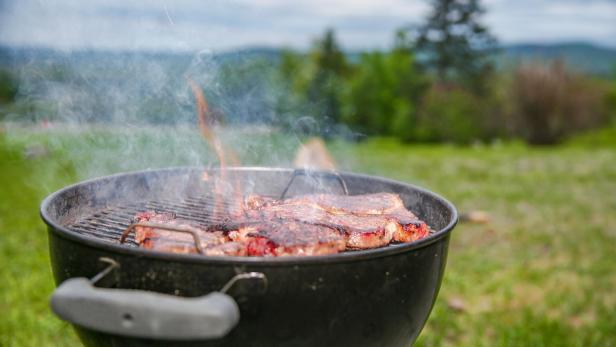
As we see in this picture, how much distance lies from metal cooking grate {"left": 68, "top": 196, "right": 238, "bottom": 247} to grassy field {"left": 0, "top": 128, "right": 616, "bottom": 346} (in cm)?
68

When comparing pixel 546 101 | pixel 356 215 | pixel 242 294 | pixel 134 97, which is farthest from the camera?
pixel 546 101

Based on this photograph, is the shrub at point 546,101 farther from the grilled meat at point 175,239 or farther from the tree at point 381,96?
the grilled meat at point 175,239

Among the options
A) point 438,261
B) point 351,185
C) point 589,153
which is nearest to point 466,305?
point 351,185

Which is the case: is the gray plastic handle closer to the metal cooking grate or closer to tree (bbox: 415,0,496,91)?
the metal cooking grate

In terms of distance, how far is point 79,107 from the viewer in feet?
11.9

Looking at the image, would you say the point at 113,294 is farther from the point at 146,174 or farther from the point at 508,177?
the point at 508,177

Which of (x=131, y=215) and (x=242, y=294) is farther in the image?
(x=131, y=215)

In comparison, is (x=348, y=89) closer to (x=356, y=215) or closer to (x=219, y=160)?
(x=219, y=160)

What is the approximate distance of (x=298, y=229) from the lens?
190 centimetres

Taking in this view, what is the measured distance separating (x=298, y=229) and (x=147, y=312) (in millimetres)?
647

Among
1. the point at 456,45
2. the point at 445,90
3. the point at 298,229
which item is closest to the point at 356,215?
the point at 298,229

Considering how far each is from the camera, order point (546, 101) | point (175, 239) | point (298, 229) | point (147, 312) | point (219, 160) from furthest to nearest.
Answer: point (546, 101), point (219, 160), point (298, 229), point (175, 239), point (147, 312)

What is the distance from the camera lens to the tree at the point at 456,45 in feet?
76.5

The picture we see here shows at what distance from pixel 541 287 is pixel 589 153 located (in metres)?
9.20
